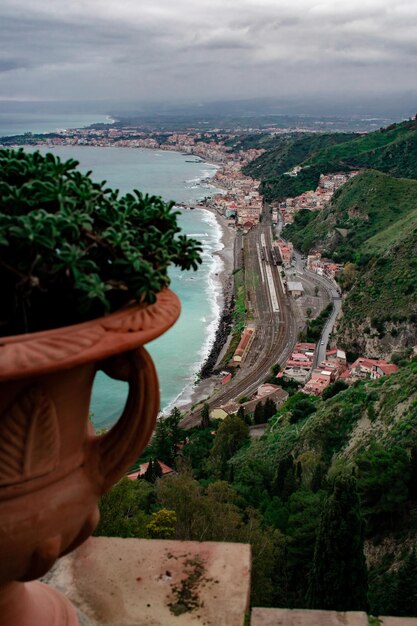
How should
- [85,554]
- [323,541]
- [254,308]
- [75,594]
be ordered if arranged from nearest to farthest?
[75,594]
[85,554]
[323,541]
[254,308]

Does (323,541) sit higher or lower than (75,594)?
lower

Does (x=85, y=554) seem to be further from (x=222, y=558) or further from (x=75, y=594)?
(x=222, y=558)

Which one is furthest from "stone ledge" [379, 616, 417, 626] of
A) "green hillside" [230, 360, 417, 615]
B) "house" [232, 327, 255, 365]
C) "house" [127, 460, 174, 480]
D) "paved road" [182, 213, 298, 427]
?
"house" [232, 327, 255, 365]

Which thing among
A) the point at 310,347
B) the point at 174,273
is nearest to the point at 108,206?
the point at 310,347

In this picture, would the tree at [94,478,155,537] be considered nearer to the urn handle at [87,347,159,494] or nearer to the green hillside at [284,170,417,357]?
the urn handle at [87,347,159,494]

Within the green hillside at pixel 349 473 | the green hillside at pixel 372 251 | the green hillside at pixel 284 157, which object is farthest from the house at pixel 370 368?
the green hillside at pixel 284 157
